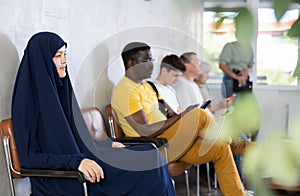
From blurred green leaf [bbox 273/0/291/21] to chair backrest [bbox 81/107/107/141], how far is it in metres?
2.76

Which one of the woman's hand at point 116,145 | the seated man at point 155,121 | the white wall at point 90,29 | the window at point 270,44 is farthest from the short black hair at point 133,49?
the window at point 270,44

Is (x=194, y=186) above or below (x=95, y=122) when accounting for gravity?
below

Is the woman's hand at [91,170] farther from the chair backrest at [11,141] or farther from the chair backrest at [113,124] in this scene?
the chair backrest at [113,124]

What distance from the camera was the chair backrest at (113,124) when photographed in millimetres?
3359

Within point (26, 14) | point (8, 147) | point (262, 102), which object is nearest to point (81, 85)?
point (26, 14)

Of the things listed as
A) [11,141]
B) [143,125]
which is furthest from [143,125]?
[11,141]

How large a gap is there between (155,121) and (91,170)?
118cm

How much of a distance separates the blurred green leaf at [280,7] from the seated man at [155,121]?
108 inches

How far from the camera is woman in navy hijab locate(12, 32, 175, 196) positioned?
239 centimetres

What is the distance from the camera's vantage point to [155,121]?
11.5 ft

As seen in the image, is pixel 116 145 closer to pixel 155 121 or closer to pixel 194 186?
pixel 155 121

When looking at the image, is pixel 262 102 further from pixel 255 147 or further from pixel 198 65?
pixel 198 65

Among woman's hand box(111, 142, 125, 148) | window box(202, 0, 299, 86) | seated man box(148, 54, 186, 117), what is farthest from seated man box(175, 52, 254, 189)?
window box(202, 0, 299, 86)

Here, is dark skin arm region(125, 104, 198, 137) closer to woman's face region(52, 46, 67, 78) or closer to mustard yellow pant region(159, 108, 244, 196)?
mustard yellow pant region(159, 108, 244, 196)
